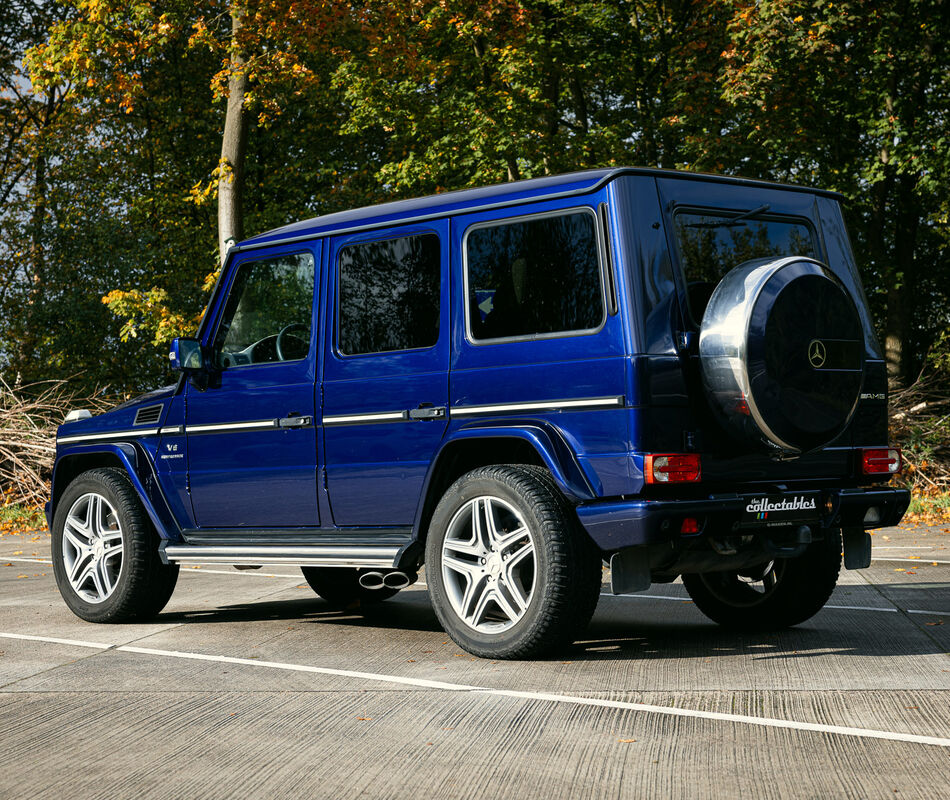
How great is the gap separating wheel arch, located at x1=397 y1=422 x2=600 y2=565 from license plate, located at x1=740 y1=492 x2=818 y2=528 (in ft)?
2.47

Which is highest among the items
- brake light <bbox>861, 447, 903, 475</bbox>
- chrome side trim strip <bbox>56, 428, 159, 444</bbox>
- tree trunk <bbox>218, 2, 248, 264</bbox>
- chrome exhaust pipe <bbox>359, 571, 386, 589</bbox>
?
tree trunk <bbox>218, 2, 248, 264</bbox>

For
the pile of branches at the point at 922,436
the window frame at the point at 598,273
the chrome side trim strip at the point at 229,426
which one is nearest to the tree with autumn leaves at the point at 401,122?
the pile of branches at the point at 922,436

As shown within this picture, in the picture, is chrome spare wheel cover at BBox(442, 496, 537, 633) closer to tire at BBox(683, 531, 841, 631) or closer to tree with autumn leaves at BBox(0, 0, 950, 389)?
tire at BBox(683, 531, 841, 631)

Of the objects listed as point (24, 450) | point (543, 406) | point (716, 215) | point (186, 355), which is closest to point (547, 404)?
point (543, 406)

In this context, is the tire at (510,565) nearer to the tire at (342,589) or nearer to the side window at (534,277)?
the side window at (534,277)

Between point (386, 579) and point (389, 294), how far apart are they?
1.73 meters

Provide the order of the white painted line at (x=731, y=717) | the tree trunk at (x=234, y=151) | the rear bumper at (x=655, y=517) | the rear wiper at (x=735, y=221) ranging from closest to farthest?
the white painted line at (x=731, y=717)
the rear bumper at (x=655, y=517)
the rear wiper at (x=735, y=221)
the tree trunk at (x=234, y=151)

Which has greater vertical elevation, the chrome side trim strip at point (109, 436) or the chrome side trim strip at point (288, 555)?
the chrome side trim strip at point (109, 436)

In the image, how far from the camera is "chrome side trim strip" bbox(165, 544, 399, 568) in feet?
22.1

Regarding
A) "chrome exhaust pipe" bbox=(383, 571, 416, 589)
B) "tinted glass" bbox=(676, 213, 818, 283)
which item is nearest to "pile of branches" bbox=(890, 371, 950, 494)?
"tinted glass" bbox=(676, 213, 818, 283)

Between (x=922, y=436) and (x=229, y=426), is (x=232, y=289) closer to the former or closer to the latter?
(x=229, y=426)

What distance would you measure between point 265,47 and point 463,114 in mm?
5526

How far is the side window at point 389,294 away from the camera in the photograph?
678 centimetres

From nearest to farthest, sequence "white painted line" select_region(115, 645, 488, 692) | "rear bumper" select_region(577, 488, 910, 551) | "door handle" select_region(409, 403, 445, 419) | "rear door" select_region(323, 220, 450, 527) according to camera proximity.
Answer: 1. "rear bumper" select_region(577, 488, 910, 551)
2. "white painted line" select_region(115, 645, 488, 692)
3. "door handle" select_region(409, 403, 445, 419)
4. "rear door" select_region(323, 220, 450, 527)
